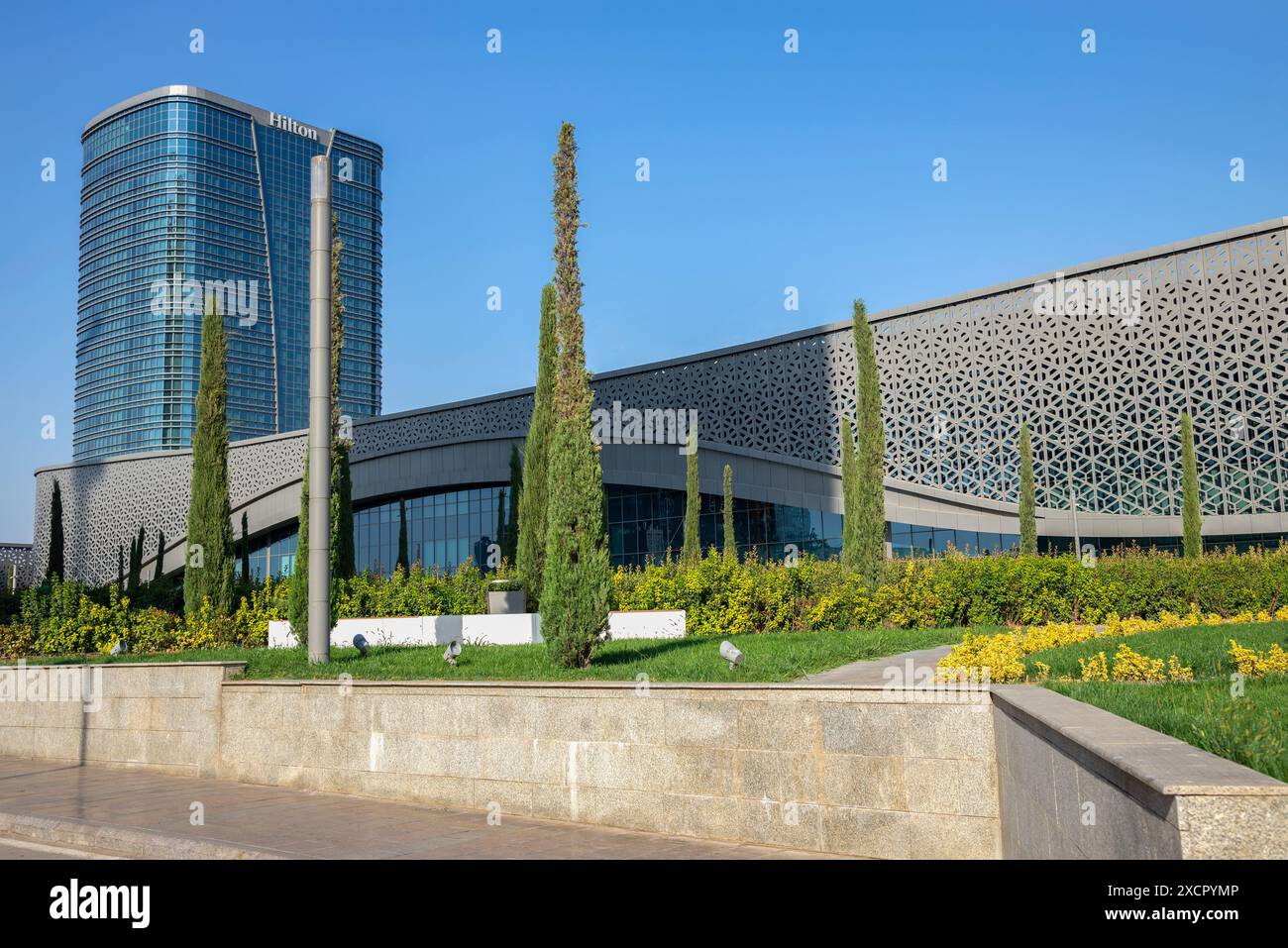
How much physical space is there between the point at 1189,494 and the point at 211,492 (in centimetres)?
2741

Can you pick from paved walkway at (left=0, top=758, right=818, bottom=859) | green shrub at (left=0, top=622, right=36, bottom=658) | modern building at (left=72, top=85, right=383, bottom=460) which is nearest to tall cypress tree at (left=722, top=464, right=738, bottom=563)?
green shrub at (left=0, top=622, right=36, bottom=658)

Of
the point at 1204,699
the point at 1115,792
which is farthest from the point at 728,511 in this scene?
the point at 1115,792

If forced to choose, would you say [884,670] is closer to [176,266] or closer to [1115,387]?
[1115,387]

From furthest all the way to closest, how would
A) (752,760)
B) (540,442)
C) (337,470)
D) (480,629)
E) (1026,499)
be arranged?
1. (1026,499)
2. (540,442)
3. (337,470)
4. (480,629)
5. (752,760)

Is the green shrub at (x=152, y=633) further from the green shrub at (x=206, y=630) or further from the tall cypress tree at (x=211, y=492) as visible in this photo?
the tall cypress tree at (x=211, y=492)

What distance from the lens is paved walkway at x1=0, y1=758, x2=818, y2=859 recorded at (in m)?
7.53

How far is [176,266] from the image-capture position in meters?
120

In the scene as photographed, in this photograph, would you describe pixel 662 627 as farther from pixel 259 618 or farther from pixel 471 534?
pixel 471 534

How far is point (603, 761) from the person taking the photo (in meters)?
8.49

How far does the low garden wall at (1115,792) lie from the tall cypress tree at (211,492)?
1825cm

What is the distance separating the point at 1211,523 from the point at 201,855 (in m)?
33.9
